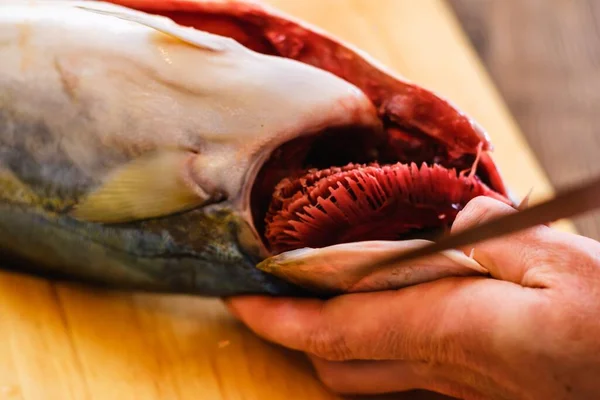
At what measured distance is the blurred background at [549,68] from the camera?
2043 millimetres

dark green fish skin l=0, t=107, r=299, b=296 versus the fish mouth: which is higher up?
the fish mouth

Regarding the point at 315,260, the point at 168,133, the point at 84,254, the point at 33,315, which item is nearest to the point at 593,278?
the point at 315,260

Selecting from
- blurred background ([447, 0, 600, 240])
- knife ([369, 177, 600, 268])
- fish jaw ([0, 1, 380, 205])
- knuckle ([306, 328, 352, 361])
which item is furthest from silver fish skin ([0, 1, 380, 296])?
blurred background ([447, 0, 600, 240])

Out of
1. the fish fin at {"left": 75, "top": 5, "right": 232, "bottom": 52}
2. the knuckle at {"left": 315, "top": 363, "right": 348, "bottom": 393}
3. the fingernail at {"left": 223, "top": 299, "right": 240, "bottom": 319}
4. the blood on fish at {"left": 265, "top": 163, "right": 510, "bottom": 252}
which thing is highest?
the fish fin at {"left": 75, "top": 5, "right": 232, "bottom": 52}

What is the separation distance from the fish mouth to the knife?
39 centimetres

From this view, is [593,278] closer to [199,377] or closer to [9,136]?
[199,377]

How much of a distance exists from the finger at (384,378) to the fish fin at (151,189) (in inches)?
13.1

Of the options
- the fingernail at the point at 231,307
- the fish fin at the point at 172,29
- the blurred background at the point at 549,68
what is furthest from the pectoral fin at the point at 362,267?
the blurred background at the point at 549,68

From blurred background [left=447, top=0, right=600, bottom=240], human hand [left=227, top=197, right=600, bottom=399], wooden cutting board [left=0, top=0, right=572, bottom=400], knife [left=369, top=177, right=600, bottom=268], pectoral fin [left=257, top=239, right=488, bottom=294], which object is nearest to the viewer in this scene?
knife [left=369, top=177, right=600, bottom=268]

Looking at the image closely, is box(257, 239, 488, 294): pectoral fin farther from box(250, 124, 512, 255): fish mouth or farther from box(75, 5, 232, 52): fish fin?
box(75, 5, 232, 52): fish fin

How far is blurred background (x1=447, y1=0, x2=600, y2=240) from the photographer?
2.04 metres

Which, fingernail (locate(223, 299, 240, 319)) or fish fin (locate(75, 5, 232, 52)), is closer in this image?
fish fin (locate(75, 5, 232, 52))

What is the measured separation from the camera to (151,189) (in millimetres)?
965

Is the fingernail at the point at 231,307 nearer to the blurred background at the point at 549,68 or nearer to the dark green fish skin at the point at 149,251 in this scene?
the dark green fish skin at the point at 149,251
